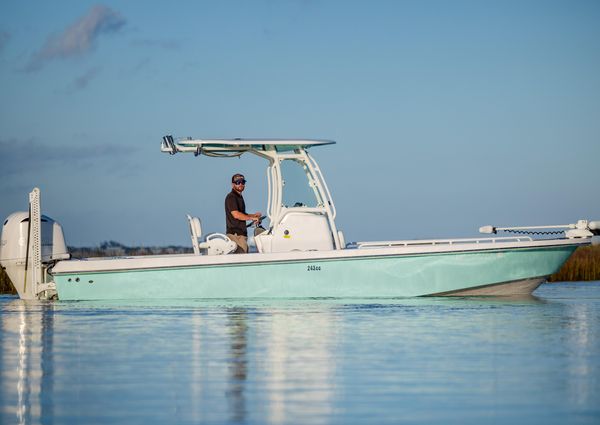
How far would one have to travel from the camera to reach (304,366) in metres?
10.4

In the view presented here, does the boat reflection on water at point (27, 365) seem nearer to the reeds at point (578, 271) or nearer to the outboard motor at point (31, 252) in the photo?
the outboard motor at point (31, 252)

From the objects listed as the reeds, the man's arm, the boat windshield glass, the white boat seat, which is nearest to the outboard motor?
the white boat seat

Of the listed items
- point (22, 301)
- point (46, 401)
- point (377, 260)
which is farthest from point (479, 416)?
point (22, 301)

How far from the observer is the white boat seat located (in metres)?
20.3

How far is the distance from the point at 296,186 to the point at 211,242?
6.12 feet

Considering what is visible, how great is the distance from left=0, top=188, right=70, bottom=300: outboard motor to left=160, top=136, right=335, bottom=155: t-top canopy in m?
2.67

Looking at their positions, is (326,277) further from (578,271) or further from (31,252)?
(578,271)

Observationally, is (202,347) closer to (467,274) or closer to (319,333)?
(319,333)

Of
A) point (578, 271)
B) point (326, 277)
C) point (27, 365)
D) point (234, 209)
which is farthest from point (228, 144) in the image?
point (578, 271)

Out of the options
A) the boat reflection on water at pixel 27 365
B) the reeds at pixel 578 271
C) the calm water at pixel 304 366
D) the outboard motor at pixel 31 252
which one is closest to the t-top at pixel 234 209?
the calm water at pixel 304 366

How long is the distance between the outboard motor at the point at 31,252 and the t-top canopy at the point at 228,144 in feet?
8.75

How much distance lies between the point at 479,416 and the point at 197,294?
1293cm

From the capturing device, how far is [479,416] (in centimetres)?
767

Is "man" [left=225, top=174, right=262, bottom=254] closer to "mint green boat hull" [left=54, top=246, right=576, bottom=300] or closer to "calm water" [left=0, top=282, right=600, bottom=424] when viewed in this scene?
"mint green boat hull" [left=54, top=246, right=576, bottom=300]
